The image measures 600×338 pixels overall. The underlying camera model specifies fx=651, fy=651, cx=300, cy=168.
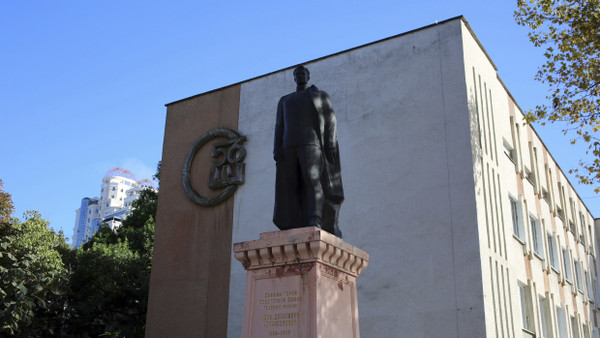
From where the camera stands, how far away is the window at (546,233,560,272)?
2585 centimetres

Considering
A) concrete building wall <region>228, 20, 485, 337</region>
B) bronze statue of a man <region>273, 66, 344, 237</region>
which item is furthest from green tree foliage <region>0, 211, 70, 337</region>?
bronze statue of a man <region>273, 66, 344, 237</region>

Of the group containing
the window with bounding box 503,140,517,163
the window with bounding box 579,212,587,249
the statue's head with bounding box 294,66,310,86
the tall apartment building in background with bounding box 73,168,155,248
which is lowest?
the statue's head with bounding box 294,66,310,86

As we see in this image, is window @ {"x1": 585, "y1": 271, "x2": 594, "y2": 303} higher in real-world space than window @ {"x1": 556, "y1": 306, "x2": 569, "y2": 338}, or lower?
higher

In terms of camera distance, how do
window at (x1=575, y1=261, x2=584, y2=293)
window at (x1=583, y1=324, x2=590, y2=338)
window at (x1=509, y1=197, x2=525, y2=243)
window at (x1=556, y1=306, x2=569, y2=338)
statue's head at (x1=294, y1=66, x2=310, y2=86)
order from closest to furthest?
statue's head at (x1=294, y1=66, x2=310, y2=86) → window at (x1=509, y1=197, x2=525, y2=243) → window at (x1=556, y1=306, x2=569, y2=338) → window at (x1=583, y1=324, x2=590, y2=338) → window at (x1=575, y1=261, x2=584, y2=293)

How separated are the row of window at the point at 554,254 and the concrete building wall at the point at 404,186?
4387 mm

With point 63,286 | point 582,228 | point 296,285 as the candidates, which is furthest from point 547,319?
point 63,286

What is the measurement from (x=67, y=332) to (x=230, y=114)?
555 inches

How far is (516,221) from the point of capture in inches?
858

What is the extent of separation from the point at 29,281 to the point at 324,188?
60.2ft

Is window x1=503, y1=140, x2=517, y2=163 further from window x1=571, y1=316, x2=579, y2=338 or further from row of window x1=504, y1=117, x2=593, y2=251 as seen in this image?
window x1=571, y1=316, x2=579, y2=338

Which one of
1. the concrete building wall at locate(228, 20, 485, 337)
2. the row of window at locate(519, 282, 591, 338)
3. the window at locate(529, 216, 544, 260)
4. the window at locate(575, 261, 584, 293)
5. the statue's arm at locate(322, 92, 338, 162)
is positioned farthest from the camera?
the window at locate(575, 261, 584, 293)

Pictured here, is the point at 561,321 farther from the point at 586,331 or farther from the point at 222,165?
the point at 222,165

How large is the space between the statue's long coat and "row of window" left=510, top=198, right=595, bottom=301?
13016 mm

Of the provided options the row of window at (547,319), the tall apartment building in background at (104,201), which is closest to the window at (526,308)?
the row of window at (547,319)
